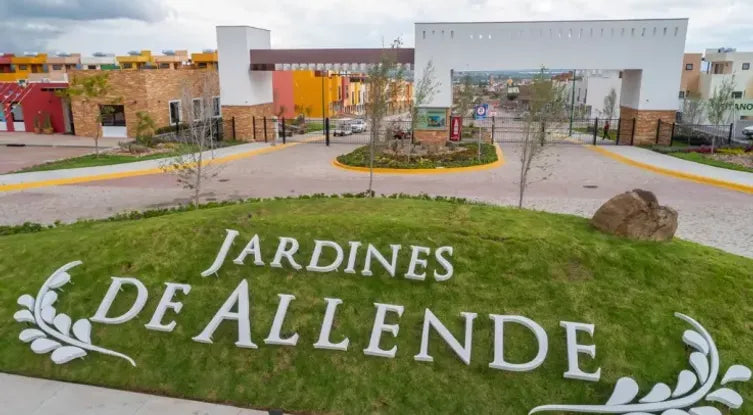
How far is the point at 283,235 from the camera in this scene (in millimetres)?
8062

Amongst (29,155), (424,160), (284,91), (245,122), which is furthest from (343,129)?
(29,155)

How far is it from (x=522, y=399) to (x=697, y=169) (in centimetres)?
1838

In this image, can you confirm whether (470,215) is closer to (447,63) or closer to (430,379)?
(430,379)

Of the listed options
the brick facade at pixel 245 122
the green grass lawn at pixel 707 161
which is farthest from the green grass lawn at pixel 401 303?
the brick facade at pixel 245 122

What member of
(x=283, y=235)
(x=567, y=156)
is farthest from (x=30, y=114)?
(x=283, y=235)

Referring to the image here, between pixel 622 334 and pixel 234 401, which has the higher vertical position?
pixel 622 334

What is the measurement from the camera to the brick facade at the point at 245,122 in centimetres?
2998

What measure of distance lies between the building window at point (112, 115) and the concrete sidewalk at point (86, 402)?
29.5 m

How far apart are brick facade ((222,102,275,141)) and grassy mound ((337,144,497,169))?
8049 millimetres

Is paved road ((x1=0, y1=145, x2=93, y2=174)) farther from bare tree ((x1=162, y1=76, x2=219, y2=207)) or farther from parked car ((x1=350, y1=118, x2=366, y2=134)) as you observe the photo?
parked car ((x1=350, y1=118, x2=366, y2=134))

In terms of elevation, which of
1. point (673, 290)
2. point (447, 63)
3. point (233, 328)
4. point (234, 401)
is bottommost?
point (234, 401)

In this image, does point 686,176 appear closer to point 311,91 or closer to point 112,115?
point 112,115

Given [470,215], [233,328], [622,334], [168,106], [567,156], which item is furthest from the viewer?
[168,106]

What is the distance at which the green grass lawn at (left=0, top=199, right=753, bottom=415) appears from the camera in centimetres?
608
